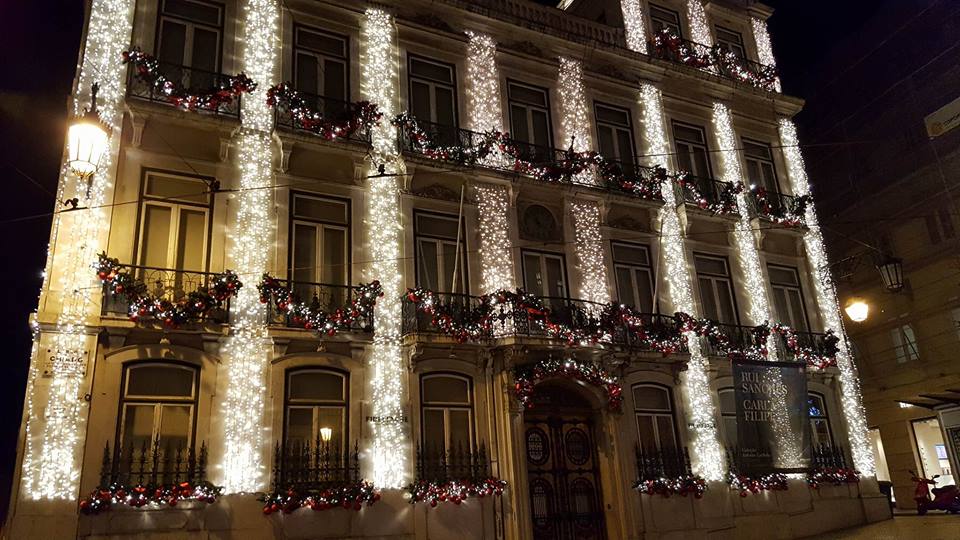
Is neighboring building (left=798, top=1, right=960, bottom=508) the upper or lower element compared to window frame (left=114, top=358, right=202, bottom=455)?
upper

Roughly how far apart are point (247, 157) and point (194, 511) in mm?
6205

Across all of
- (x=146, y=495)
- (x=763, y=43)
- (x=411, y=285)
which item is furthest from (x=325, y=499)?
(x=763, y=43)

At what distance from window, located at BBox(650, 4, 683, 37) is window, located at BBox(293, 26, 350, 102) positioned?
369 inches

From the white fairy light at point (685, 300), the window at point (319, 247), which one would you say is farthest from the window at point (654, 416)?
the window at point (319, 247)

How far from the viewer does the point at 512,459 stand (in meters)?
12.9

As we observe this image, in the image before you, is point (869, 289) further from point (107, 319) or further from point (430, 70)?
point (107, 319)

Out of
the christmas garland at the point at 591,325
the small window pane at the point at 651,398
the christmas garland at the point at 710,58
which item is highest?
the christmas garland at the point at 710,58

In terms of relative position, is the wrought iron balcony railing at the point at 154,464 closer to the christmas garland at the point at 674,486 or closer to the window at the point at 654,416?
the christmas garland at the point at 674,486

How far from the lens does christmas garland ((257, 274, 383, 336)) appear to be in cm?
1191

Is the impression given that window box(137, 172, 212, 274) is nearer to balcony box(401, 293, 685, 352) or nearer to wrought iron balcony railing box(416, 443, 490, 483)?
balcony box(401, 293, 685, 352)

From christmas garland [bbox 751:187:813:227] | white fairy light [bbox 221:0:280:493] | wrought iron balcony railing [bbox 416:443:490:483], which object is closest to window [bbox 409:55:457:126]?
white fairy light [bbox 221:0:280:493]

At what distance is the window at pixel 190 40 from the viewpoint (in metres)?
13.0

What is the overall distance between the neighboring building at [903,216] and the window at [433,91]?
530 inches

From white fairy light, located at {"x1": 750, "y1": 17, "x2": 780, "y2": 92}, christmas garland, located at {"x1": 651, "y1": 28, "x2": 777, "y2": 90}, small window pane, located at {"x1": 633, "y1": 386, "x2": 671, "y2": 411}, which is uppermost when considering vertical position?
white fairy light, located at {"x1": 750, "y1": 17, "x2": 780, "y2": 92}
